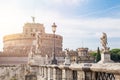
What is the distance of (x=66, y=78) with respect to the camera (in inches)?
418

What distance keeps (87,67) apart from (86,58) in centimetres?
5690

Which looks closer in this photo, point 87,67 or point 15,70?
point 87,67

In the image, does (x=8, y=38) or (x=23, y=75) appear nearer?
(x=23, y=75)

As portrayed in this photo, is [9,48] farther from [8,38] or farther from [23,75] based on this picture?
[23,75]

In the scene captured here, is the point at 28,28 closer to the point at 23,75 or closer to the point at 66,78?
the point at 23,75

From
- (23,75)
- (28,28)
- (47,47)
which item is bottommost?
(23,75)

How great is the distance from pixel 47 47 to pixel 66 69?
198ft

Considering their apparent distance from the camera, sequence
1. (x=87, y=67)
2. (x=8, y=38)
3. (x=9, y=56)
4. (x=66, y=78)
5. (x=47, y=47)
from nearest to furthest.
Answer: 1. (x=87, y=67)
2. (x=66, y=78)
3. (x=9, y=56)
4. (x=47, y=47)
5. (x=8, y=38)

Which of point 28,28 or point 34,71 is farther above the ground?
point 28,28

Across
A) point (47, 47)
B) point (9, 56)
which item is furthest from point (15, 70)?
point (47, 47)

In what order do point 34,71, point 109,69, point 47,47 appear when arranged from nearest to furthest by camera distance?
point 109,69 → point 34,71 → point 47,47

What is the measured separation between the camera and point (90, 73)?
282 inches

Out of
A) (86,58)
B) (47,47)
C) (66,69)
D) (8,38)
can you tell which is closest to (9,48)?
(8,38)

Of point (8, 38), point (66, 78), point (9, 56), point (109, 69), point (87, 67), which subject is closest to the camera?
point (109, 69)
